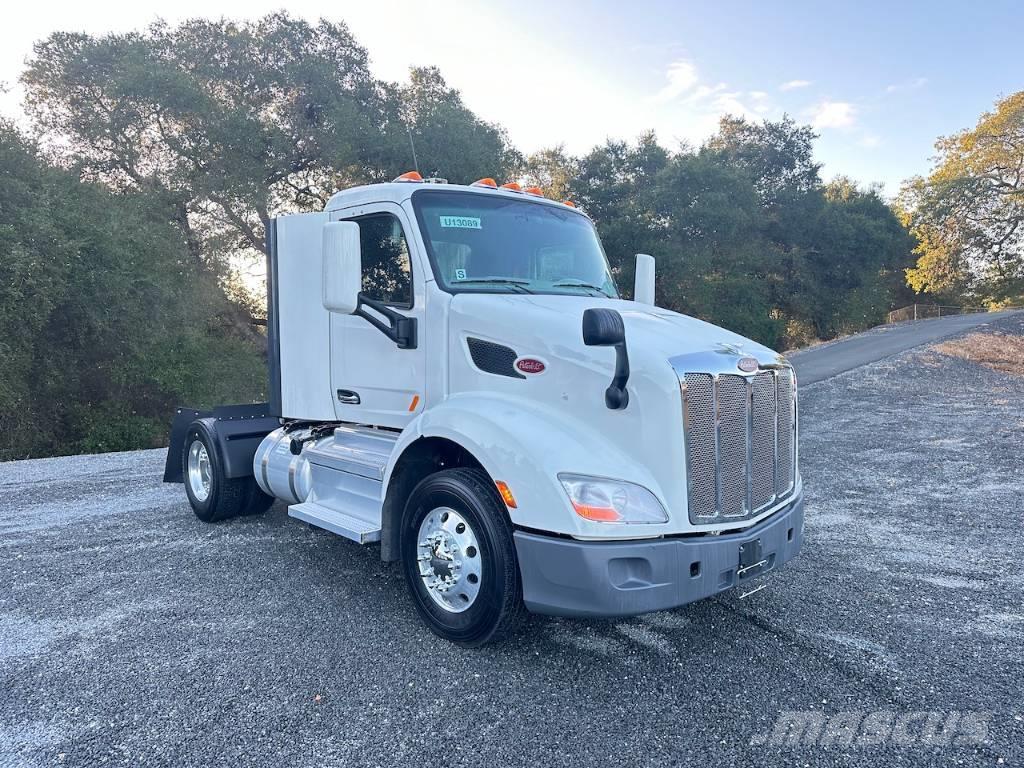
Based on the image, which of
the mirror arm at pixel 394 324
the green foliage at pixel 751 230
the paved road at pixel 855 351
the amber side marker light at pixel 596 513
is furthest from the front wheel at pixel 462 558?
the green foliage at pixel 751 230

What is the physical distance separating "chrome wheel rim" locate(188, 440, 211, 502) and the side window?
309 centimetres

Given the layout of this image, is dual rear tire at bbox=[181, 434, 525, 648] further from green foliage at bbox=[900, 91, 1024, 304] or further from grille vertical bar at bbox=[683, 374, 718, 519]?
green foliage at bbox=[900, 91, 1024, 304]

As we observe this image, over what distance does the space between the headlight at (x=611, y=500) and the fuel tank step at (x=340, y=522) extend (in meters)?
1.60

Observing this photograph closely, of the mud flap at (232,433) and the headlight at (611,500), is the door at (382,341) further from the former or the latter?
the mud flap at (232,433)

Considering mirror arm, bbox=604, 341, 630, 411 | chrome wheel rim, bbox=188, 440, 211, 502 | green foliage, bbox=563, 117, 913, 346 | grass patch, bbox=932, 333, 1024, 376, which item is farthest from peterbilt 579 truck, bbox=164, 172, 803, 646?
green foliage, bbox=563, 117, 913, 346

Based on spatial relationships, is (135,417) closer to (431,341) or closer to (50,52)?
(50,52)

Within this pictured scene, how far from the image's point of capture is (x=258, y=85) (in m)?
24.1

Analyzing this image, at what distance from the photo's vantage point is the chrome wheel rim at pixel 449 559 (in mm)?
3799

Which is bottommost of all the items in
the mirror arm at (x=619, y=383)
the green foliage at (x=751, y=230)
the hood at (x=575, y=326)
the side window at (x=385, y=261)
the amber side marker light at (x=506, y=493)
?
the amber side marker light at (x=506, y=493)

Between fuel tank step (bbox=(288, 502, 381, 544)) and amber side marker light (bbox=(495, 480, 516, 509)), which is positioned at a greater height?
amber side marker light (bbox=(495, 480, 516, 509))

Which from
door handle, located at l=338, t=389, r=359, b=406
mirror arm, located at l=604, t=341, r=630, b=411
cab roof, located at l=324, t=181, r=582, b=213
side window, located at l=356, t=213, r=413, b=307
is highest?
cab roof, located at l=324, t=181, r=582, b=213

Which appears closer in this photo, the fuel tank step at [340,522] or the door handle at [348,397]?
the fuel tank step at [340,522]

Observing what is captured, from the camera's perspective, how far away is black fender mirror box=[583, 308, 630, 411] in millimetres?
3371

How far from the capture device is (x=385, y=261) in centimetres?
467
